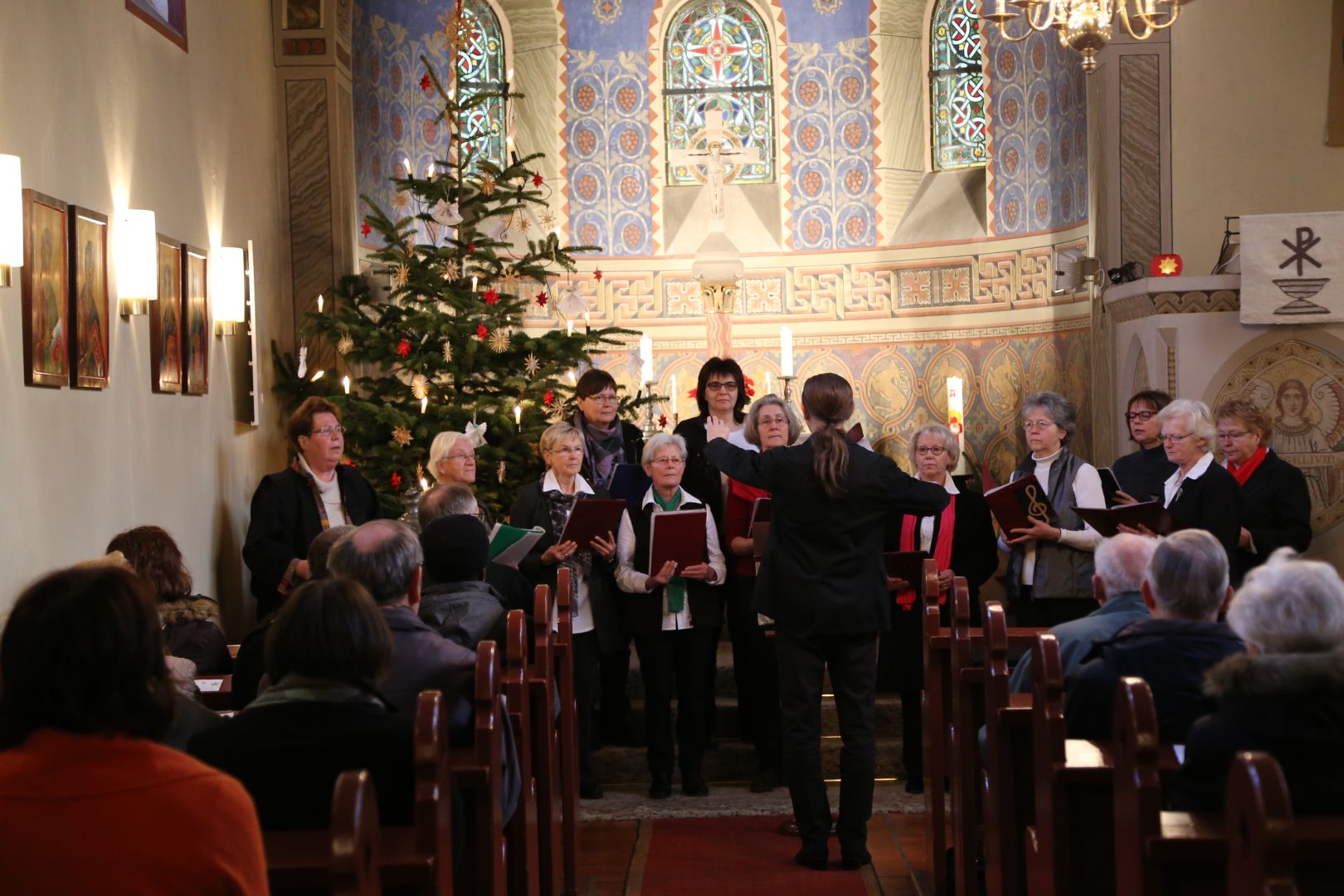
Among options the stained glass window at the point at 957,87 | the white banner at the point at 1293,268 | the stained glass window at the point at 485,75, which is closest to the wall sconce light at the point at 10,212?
the white banner at the point at 1293,268

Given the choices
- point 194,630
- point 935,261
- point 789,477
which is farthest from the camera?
point 935,261

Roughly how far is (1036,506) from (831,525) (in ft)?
3.36

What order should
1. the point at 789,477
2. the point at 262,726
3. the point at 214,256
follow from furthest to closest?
1. the point at 214,256
2. the point at 789,477
3. the point at 262,726

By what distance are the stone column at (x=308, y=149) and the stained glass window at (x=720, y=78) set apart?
453 cm

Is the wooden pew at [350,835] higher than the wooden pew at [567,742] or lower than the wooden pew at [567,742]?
higher

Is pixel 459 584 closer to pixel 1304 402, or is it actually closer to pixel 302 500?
pixel 302 500

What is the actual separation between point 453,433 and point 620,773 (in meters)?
1.77

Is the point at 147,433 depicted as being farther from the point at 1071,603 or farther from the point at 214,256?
the point at 1071,603

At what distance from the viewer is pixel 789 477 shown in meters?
4.60

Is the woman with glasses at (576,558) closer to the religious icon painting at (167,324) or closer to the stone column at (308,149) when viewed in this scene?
the religious icon painting at (167,324)

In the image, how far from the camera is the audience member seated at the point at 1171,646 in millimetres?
2811

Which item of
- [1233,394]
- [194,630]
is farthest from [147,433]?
[1233,394]

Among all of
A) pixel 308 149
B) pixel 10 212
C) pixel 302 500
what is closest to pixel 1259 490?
pixel 302 500

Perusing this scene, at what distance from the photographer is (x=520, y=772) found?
11.8ft
